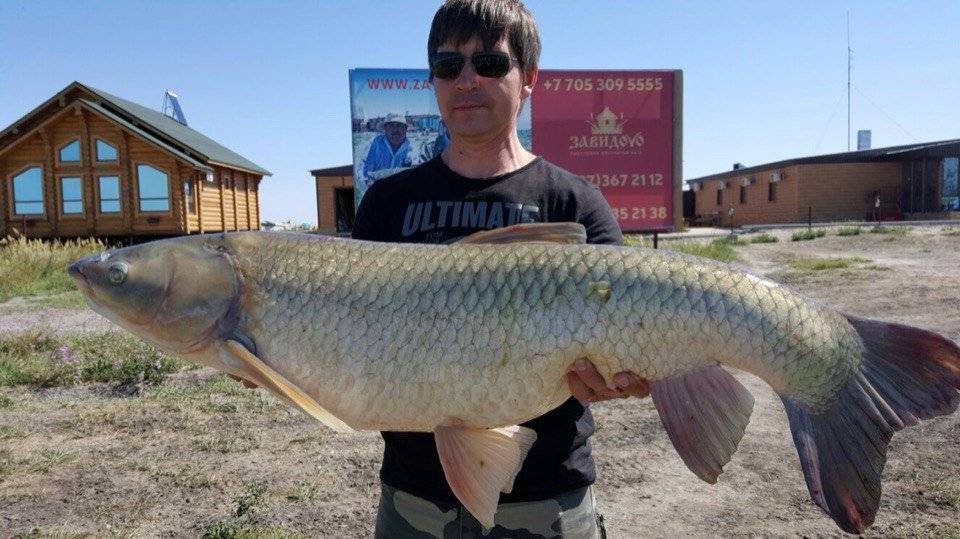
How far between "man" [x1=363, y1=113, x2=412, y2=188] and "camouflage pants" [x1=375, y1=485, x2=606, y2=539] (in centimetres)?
1234

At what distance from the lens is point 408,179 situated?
9.51 feet

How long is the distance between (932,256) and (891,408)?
18.0 m

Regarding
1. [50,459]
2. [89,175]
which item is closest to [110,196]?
[89,175]

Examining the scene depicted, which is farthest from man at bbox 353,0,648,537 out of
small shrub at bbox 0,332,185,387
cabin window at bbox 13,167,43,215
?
cabin window at bbox 13,167,43,215

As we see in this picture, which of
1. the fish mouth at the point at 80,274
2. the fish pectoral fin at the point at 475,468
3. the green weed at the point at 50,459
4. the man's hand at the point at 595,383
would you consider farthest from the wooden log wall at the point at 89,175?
the man's hand at the point at 595,383

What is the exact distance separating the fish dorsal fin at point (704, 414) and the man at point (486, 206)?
1.52 ft

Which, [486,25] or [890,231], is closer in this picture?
[486,25]

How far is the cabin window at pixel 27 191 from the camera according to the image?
86.2ft

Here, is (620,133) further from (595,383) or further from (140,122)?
(140,122)

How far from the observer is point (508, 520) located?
255 cm

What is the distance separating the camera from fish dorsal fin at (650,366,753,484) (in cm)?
226

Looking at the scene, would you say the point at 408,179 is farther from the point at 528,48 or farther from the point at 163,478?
the point at 163,478

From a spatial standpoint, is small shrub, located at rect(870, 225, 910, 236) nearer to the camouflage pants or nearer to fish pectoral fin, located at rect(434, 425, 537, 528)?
the camouflage pants

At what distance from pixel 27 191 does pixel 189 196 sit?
5963 millimetres
